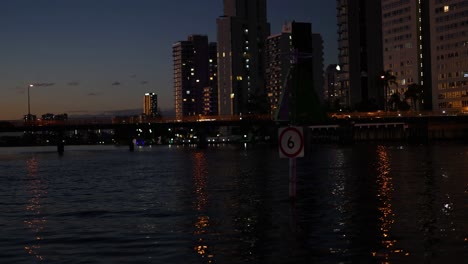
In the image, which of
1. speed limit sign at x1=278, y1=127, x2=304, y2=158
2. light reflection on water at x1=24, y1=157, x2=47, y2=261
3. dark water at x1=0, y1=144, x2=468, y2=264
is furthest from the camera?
speed limit sign at x1=278, y1=127, x2=304, y2=158

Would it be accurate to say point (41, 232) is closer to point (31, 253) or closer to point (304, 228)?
point (31, 253)

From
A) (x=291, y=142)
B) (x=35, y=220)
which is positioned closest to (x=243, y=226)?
(x=291, y=142)

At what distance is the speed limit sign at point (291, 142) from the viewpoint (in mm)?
26156

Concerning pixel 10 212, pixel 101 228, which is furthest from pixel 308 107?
pixel 101 228

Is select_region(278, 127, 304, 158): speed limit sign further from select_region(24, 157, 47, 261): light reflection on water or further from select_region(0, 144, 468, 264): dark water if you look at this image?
select_region(24, 157, 47, 261): light reflection on water

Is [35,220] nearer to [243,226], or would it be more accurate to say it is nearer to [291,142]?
[243,226]

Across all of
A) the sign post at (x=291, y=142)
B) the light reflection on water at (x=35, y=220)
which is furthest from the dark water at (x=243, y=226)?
the sign post at (x=291, y=142)

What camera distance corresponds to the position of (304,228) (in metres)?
23.8

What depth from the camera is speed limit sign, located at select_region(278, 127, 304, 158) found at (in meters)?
26.2

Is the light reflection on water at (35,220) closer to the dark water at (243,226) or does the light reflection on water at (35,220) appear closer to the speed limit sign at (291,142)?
the dark water at (243,226)

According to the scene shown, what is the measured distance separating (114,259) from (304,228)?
23.8 feet

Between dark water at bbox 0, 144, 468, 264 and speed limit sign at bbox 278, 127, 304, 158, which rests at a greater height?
speed limit sign at bbox 278, 127, 304, 158

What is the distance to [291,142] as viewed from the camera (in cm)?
2636

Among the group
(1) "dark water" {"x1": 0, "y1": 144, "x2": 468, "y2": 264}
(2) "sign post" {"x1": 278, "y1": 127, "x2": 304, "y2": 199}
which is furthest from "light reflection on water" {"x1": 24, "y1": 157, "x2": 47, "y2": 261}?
(2) "sign post" {"x1": 278, "y1": 127, "x2": 304, "y2": 199}
